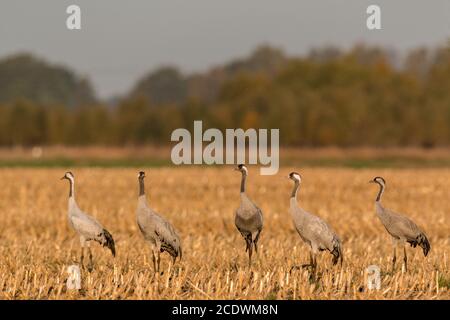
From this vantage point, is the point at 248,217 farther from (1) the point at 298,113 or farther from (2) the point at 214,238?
(1) the point at 298,113

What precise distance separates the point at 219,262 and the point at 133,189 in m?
20.1

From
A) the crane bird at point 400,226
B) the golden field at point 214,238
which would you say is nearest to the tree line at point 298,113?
the golden field at point 214,238

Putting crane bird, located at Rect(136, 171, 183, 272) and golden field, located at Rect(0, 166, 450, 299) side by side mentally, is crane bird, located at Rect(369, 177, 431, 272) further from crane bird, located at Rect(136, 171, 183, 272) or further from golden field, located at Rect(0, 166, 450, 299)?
crane bird, located at Rect(136, 171, 183, 272)

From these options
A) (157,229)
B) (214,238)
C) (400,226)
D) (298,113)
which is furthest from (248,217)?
(298,113)

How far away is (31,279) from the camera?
12.0 metres

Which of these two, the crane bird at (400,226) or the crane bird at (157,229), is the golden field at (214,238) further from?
the crane bird at (400,226)

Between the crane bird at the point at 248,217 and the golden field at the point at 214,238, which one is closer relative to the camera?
the golden field at the point at 214,238

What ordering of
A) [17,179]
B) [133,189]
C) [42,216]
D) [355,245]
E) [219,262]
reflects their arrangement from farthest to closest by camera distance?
[17,179] < [133,189] < [42,216] < [355,245] < [219,262]

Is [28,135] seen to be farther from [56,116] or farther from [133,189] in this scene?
[133,189]

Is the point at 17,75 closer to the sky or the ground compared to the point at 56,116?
closer to the sky

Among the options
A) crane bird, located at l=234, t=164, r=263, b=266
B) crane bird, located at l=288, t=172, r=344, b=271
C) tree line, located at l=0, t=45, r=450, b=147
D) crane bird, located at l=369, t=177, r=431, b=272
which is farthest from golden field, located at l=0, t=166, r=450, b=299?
tree line, located at l=0, t=45, r=450, b=147

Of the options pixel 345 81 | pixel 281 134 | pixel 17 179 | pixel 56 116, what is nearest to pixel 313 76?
pixel 345 81

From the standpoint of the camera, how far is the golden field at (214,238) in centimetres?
1112

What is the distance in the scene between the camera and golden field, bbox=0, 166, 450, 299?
11.1m
